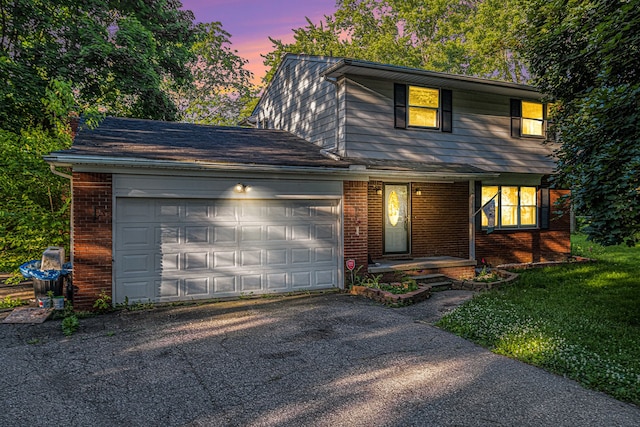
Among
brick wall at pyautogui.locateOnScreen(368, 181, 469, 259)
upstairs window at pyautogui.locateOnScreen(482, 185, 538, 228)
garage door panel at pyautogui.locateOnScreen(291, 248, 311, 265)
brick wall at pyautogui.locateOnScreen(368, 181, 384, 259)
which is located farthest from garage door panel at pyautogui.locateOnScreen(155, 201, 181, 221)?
upstairs window at pyautogui.locateOnScreen(482, 185, 538, 228)

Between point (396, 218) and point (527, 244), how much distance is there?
15.2 ft

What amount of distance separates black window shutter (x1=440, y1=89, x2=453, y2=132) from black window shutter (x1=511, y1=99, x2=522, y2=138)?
2306 mm

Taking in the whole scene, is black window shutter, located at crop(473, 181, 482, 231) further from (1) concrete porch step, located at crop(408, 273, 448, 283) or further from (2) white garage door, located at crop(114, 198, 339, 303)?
(2) white garage door, located at crop(114, 198, 339, 303)

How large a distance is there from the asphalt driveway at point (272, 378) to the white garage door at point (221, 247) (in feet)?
3.30

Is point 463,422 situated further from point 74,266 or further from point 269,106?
point 269,106

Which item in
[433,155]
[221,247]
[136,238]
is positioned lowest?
[221,247]

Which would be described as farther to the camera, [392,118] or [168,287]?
[392,118]

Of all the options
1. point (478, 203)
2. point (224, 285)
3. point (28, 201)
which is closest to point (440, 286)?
point (478, 203)

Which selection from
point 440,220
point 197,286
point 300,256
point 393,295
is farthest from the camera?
point 440,220

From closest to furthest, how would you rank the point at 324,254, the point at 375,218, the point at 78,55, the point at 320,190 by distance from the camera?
the point at 320,190, the point at 324,254, the point at 375,218, the point at 78,55

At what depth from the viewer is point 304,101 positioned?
12.7 m

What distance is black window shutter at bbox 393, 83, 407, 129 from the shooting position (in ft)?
36.0

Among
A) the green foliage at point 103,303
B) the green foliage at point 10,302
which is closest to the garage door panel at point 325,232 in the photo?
the green foliage at point 103,303

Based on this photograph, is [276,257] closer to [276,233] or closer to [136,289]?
[276,233]
